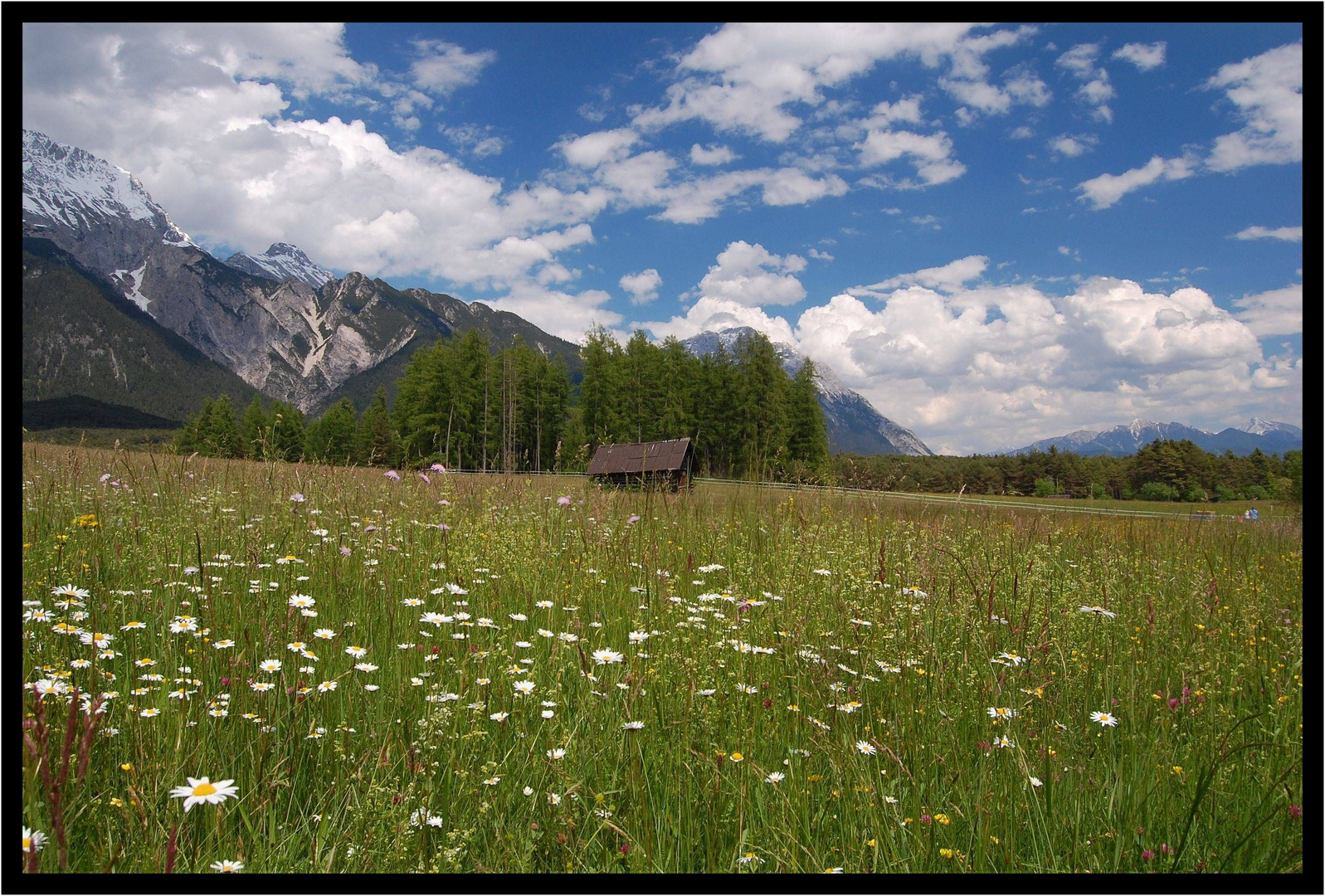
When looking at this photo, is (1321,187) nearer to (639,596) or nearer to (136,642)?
(639,596)

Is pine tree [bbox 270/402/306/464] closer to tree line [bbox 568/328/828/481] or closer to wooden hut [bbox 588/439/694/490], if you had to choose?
wooden hut [bbox 588/439/694/490]

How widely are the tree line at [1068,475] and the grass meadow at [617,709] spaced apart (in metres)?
2.61

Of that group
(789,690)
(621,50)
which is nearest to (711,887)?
(789,690)

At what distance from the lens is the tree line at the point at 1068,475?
707cm

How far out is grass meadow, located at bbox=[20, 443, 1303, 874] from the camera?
1.66 metres

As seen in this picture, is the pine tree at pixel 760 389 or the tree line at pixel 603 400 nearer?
the pine tree at pixel 760 389

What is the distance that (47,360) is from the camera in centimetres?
186

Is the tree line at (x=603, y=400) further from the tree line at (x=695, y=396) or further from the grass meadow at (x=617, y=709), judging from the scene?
the grass meadow at (x=617, y=709)

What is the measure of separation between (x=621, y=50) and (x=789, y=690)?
7.60 ft

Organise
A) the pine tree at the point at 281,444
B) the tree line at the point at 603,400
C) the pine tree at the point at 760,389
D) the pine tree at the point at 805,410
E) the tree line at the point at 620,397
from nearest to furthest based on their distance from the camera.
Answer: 1. the pine tree at the point at 281,444
2. the pine tree at the point at 760,389
3. the tree line at the point at 603,400
4. the tree line at the point at 620,397
5. the pine tree at the point at 805,410

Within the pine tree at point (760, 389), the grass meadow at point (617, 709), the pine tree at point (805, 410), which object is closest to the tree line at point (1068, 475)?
the grass meadow at point (617, 709)

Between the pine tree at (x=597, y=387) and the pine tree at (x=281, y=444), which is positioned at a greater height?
the pine tree at (x=597, y=387)

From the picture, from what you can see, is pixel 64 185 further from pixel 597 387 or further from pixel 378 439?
pixel 597 387

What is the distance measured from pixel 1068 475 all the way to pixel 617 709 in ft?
30.4
